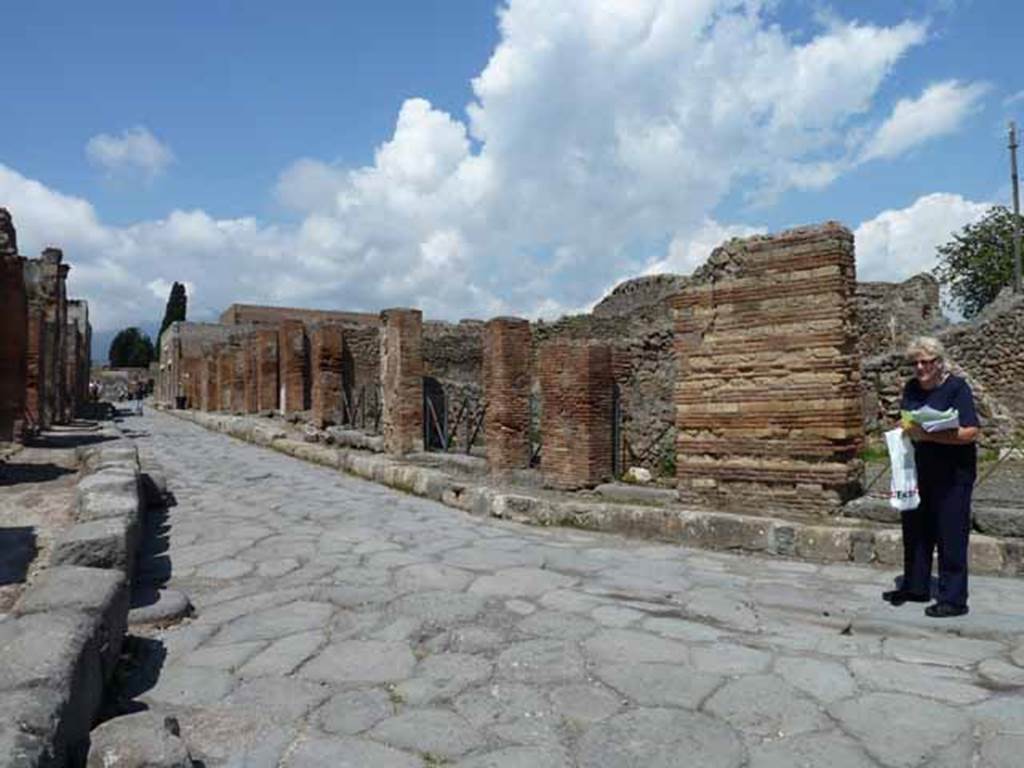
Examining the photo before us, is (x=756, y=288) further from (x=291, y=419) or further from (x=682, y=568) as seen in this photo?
(x=291, y=419)

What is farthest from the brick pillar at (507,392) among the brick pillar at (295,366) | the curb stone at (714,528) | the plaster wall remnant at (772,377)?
the brick pillar at (295,366)

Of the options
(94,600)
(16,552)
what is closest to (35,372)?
(16,552)

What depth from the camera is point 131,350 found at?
8006cm

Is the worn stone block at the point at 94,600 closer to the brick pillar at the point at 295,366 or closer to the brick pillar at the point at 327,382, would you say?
the brick pillar at the point at 327,382

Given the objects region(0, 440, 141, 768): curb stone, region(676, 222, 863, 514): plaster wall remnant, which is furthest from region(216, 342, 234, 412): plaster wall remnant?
region(0, 440, 141, 768): curb stone

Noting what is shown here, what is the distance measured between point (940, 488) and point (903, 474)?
19 centimetres

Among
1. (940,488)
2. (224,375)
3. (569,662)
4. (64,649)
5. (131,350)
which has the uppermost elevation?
(131,350)

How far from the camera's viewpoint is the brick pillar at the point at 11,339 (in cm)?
1059

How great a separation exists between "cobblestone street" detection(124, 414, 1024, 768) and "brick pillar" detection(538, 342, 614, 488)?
1.77m

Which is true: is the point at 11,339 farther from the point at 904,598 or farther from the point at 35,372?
the point at 904,598

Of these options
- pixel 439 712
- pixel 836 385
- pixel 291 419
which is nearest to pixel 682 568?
pixel 836 385

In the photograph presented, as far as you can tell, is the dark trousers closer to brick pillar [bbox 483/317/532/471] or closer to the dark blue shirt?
the dark blue shirt

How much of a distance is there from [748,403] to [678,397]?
2.10 feet

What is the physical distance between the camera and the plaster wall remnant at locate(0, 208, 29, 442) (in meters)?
10.5
